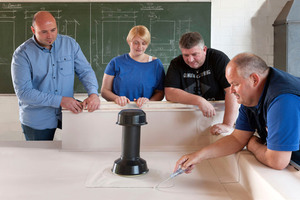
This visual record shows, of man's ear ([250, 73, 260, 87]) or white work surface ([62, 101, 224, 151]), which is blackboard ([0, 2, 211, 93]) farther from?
man's ear ([250, 73, 260, 87])

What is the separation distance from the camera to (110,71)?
2414mm

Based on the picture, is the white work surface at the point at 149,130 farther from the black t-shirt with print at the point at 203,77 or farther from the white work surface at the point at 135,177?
the black t-shirt with print at the point at 203,77

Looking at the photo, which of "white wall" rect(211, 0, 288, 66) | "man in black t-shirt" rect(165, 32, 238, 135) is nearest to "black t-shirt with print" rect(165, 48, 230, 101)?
"man in black t-shirt" rect(165, 32, 238, 135)

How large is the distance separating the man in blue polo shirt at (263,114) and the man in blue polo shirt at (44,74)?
3.07 ft

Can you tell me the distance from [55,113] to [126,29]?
79.4 inches

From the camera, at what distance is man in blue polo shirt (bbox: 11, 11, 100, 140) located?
1989 mm

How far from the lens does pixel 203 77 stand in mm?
2035

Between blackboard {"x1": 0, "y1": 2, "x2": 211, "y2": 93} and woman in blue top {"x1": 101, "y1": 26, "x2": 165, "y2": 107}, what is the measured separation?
1.57m

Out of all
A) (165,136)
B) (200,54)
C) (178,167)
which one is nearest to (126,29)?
(200,54)

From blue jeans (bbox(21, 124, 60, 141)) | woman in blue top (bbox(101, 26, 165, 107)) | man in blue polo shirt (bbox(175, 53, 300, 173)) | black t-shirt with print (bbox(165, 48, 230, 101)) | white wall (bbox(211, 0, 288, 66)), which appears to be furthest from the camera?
white wall (bbox(211, 0, 288, 66))

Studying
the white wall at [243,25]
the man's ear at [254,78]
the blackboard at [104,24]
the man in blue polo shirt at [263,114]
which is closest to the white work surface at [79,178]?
the man in blue polo shirt at [263,114]

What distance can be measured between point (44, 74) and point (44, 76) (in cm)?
1

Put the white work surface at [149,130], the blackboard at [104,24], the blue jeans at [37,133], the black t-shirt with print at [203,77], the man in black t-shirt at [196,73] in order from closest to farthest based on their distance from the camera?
the white work surface at [149,130] < the man in black t-shirt at [196,73] < the black t-shirt with print at [203,77] < the blue jeans at [37,133] < the blackboard at [104,24]

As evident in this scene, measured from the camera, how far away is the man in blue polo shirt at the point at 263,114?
1.09m
